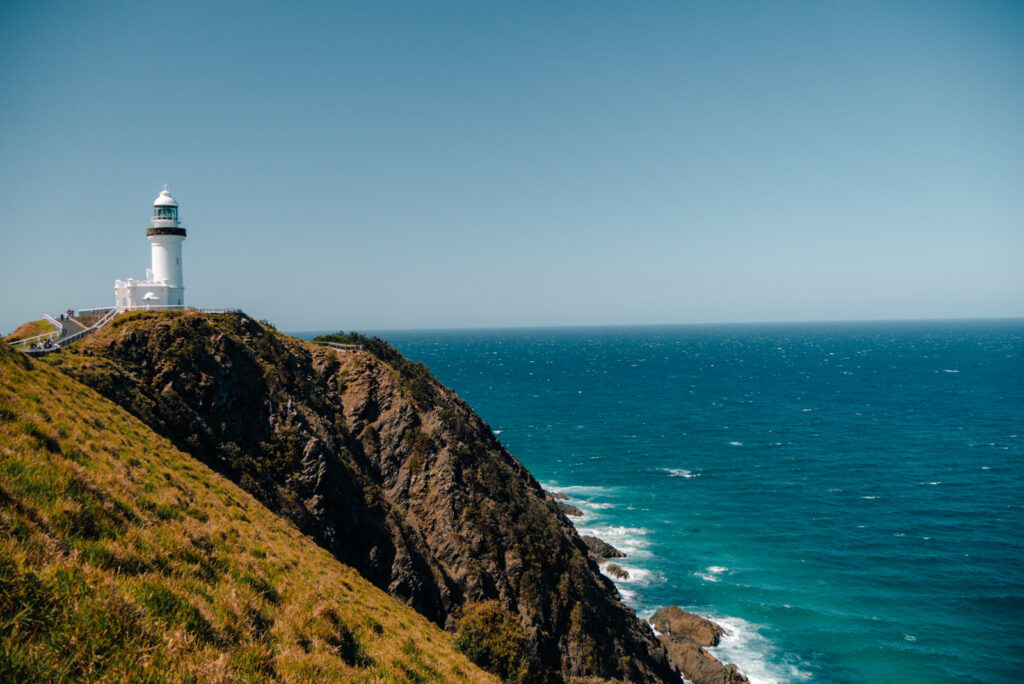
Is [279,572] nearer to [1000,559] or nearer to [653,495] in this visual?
[653,495]

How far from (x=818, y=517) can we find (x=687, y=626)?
33.5m

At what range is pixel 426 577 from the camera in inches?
1479

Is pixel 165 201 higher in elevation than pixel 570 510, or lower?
higher

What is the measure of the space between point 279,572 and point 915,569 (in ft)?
223

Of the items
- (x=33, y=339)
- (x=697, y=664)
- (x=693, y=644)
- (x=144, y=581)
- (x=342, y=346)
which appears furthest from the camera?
(x=342, y=346)

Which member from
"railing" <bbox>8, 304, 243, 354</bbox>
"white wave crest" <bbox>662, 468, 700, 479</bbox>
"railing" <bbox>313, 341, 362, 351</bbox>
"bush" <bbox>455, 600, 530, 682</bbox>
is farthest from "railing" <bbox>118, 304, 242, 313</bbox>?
"white wave crest" <bbox>662, 468, 700, 479</bbox>

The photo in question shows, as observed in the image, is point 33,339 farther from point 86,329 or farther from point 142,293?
point 142,293

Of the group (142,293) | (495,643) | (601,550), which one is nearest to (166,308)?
(142,293)

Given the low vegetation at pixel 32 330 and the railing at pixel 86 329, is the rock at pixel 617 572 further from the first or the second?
the low vegetation at pixel 32 330

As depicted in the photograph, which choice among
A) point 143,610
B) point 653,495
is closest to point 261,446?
point 143,610

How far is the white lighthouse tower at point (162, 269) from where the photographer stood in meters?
47.1

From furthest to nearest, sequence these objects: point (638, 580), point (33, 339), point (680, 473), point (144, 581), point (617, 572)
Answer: point (680, 473) → point (617, 572) → point (638, 580) → point (33, 339) → point (144, 581)

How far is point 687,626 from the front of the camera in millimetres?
47719

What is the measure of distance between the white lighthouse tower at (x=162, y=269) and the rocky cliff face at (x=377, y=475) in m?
8.09
